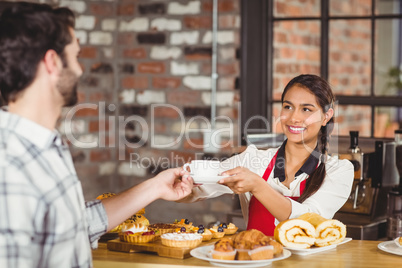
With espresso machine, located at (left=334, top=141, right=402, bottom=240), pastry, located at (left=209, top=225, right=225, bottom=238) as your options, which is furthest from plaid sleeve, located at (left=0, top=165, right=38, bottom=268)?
espresso machine, located at (left=334, top=141, right=402, bottom=240)

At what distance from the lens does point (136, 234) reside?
88.4 inches

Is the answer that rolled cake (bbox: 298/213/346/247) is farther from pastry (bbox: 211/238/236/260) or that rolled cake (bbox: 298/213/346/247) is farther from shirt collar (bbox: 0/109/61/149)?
shirt collar (bbox: 0/109/61/149)

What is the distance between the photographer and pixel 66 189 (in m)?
1.64

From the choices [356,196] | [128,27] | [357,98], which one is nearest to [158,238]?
[356,196]

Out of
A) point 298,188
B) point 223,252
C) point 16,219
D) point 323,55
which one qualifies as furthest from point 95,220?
point 323,55

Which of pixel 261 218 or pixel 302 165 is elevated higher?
pixel 302 165

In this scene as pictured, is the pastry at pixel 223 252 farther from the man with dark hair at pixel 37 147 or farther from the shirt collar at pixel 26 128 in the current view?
the shirt collar at pixel 26 128

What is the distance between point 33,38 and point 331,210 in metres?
1.46

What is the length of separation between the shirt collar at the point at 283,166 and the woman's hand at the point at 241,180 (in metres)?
0.41

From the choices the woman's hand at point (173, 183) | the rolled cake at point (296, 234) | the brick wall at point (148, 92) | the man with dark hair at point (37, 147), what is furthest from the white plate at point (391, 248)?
the brick wall at point (148, 92)

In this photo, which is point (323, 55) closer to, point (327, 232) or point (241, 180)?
point (241, 180)

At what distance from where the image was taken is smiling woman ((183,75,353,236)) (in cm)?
268

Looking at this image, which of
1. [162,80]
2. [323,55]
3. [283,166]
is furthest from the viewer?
[162,80]

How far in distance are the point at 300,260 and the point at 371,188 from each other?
1.38 meters
